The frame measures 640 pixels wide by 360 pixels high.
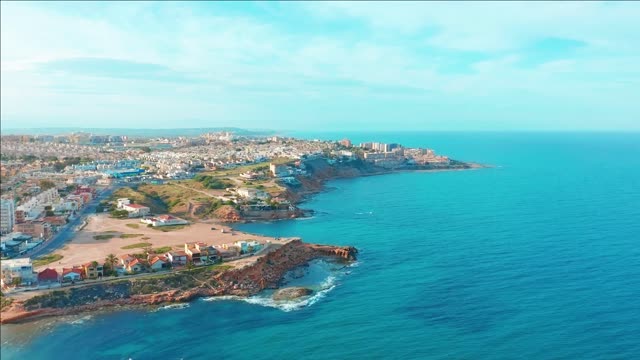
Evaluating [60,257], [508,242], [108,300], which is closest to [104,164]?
[60,257]

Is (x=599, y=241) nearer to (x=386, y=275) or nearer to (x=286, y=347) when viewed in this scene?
(x=386, y=275)

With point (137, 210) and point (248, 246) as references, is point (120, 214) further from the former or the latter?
point (248, 246)

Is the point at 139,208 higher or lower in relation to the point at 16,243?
lower

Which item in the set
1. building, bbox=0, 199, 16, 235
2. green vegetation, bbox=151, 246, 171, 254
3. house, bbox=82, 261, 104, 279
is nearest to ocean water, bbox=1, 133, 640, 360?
house, bbox=82, 261, 104, 279

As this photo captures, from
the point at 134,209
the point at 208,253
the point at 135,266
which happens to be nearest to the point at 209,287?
the point at 208,253

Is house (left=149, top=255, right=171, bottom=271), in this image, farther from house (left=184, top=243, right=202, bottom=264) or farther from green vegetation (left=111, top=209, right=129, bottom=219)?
green vegetation (left=111, top=209, right=129, bottom=219)

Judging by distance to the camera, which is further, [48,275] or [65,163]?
[65,163]
